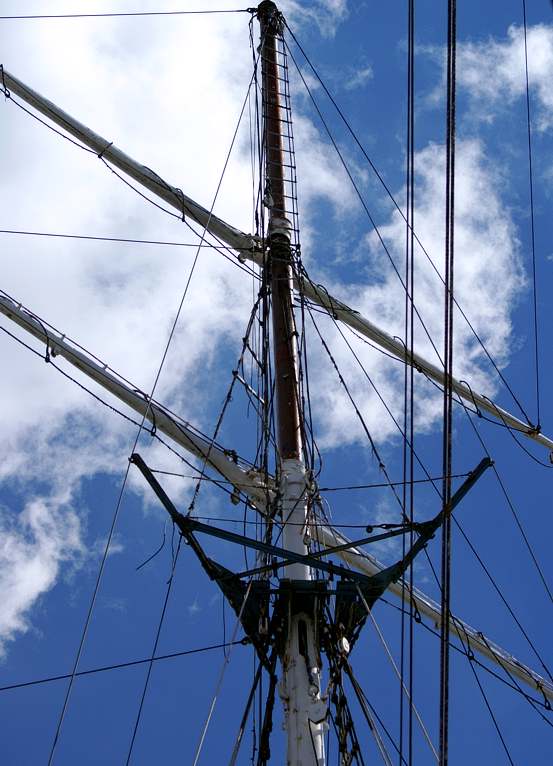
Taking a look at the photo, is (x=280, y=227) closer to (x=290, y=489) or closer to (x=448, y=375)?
(x=290, y=489)

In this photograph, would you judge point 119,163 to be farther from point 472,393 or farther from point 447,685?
point 447,685

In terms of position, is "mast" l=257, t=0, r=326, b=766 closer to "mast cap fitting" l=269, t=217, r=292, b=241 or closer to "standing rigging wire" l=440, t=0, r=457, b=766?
"mast cap fitting" l=269, t=217, r=292, b=241

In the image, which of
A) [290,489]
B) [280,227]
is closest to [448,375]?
[290,489]

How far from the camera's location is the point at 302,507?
13594 mm

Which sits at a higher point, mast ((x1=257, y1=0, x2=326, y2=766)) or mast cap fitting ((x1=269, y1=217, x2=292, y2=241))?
mast cap fitting ((x1=269, y1=217, x2=292, y2=241))

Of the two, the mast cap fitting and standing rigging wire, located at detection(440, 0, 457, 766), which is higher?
the mast cap fitting

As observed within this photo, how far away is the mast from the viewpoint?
11.3 m

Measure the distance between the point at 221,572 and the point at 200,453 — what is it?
3.31 meters

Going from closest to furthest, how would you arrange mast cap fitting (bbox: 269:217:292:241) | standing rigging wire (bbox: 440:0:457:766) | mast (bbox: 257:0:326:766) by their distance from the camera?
1. standing rigging wire (bbox: 440:0:457:766)
2. mast (bbox: 257:0:326:766)
3. mast cap fitting (bbox: 269:217:292:241)

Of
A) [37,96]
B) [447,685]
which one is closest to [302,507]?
[447,685]

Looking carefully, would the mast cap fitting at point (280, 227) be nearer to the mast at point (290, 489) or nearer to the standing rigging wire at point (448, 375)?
the mast at point (290, 489)

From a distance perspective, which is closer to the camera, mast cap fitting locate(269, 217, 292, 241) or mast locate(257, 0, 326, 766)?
mast locate(257, 0, 326, 766)

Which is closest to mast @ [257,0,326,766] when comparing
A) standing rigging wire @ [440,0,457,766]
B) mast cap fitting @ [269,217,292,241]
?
mast cap fitting @ [269,217,292,241]

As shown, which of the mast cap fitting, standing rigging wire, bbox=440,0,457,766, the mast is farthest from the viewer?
the mast cap fitting
